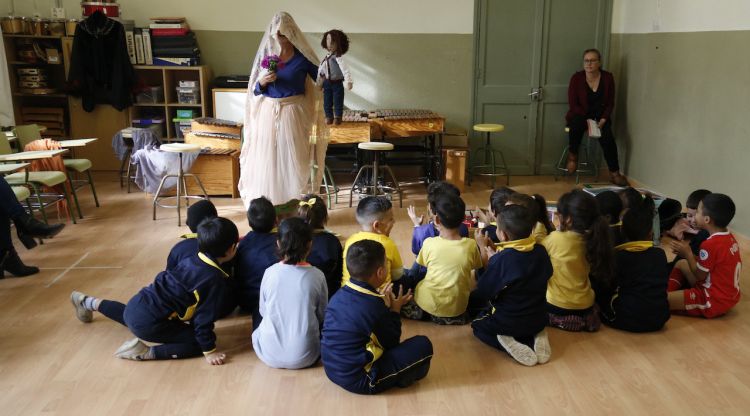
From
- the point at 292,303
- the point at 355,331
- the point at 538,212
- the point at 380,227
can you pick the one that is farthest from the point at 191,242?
the point at 538,212

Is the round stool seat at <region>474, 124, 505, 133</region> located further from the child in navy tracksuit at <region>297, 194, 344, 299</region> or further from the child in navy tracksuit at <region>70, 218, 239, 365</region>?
the child in navy tracksuit at <region>70, 218, 239, 365</region>

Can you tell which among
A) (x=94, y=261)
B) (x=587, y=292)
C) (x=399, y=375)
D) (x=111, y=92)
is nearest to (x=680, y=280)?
(x=587, y=292)

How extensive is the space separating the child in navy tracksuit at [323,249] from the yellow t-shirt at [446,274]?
0.43 meters

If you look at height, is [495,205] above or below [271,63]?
below

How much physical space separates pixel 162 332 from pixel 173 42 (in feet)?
15.6

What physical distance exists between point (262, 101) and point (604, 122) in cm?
376

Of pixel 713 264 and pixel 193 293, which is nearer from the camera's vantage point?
pixel 193 293

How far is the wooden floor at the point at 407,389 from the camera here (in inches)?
109

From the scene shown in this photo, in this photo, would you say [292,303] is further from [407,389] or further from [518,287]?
[518,287]

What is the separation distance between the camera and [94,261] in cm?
457

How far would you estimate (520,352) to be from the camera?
10.3 ft

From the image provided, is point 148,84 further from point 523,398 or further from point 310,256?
point 523,398

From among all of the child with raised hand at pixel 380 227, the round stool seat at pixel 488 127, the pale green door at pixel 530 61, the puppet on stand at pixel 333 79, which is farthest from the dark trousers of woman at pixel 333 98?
the child with raised hand at pixel 380 227

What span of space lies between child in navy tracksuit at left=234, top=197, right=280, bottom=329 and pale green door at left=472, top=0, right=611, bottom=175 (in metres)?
4.51
